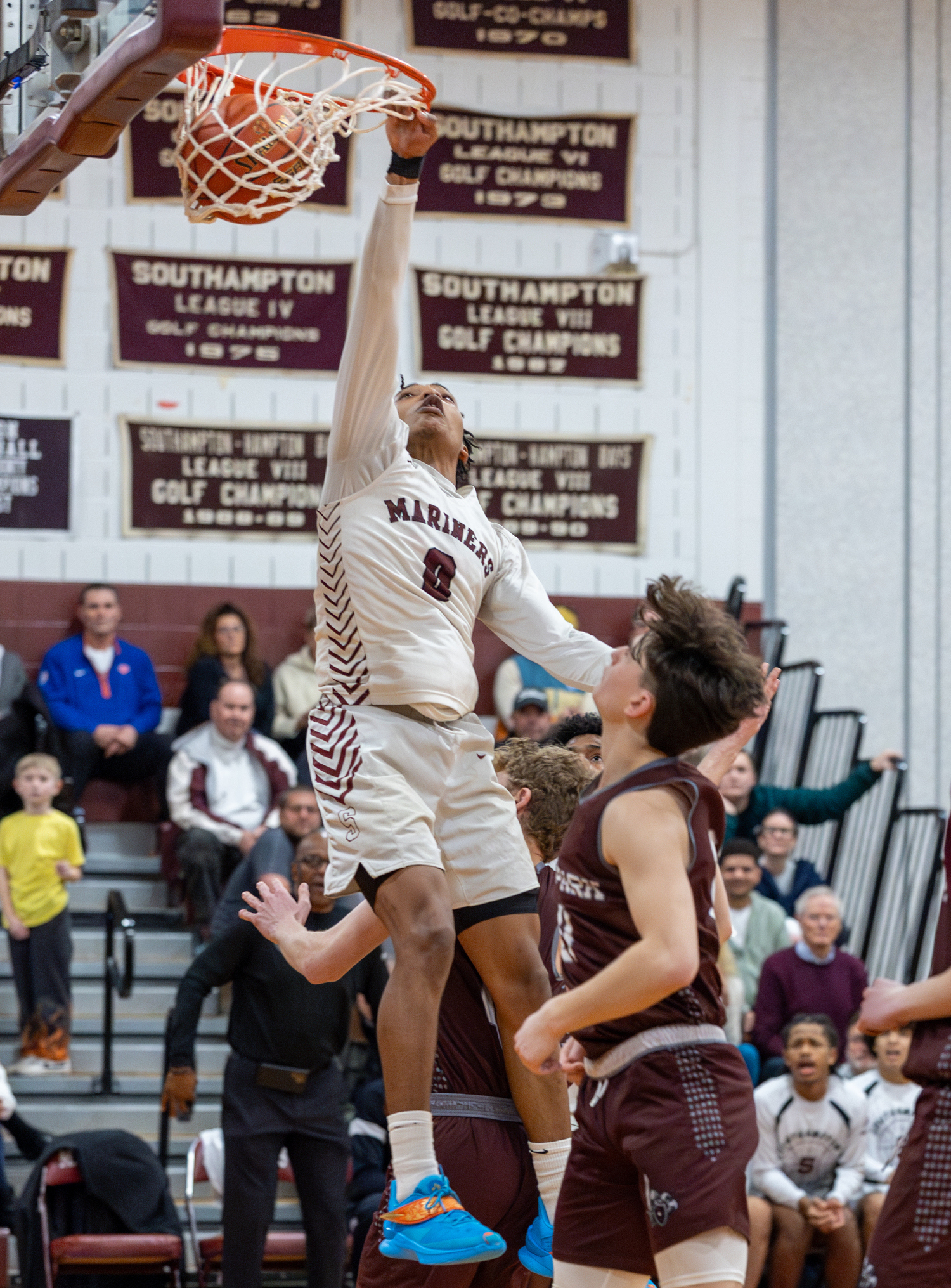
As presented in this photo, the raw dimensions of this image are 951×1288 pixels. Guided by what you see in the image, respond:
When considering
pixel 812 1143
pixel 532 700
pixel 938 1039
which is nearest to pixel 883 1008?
pixel 938 1039

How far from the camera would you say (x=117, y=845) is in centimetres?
1073

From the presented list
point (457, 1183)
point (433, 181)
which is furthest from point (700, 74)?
point (457, 1183)

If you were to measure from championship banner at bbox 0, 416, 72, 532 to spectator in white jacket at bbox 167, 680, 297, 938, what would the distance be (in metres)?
2.00

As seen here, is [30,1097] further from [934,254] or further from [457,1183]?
[934,254]

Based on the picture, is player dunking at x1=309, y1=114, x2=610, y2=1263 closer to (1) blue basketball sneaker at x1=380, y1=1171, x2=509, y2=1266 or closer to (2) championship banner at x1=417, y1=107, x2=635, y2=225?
(1) blue basketball sneaker at x1=380, y1=1171, x2=509, y2=1266

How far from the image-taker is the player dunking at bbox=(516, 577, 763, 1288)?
9.95 feet

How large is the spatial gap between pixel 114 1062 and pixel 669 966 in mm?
6896

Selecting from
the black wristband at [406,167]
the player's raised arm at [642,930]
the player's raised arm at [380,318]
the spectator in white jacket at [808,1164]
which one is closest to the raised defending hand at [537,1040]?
the player's raised arm at [642,930]

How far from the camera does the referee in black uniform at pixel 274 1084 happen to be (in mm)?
6945

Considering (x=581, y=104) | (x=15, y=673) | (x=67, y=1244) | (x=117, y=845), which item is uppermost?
(x=581, y=104)

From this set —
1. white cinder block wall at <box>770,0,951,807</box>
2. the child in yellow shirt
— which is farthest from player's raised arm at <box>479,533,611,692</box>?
white cinder block wall at <box>770,0,951,807</box>

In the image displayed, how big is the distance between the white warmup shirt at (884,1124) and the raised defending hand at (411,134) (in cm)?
551

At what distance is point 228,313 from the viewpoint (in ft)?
38.3

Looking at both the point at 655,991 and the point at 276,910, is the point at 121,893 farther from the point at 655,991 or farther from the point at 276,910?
the point at 655,991
